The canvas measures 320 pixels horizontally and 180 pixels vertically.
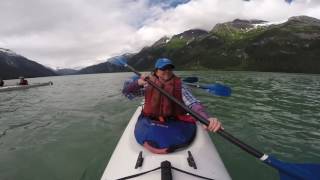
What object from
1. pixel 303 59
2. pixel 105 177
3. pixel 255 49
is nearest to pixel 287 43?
pixel 255 49

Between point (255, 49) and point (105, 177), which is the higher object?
point (255, 49)

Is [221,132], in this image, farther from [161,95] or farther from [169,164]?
[161,95]

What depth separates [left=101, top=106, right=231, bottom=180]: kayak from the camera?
5.10 meters

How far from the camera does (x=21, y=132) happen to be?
13.7 meters

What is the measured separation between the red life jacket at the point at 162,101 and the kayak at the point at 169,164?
3.41 feet

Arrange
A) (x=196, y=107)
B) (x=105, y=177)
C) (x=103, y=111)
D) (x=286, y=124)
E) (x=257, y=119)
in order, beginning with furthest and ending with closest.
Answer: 1. (x=103, y=111)
2. (x=257, y=119)
3. (x=286, y=124)
4. (x=196, y=107)
5. (x=105, y=177)

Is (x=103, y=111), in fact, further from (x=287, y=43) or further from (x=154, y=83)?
(x=287, y=43)

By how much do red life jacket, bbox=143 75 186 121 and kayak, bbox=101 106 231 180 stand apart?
104 centimetres

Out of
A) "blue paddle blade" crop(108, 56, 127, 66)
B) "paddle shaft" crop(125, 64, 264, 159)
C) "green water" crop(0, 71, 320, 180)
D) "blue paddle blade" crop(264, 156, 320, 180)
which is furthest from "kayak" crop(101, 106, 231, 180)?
"blue paddle blade" crop(108, 56, 127, 66)

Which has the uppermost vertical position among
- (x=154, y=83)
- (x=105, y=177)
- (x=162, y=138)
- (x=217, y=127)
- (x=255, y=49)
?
(x=255, y=49)

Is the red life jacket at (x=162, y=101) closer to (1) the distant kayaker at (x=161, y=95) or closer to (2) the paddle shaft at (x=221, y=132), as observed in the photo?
(1) the distant kayaker at (x=161, y=95)

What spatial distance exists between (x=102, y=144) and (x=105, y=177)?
18.9 ft

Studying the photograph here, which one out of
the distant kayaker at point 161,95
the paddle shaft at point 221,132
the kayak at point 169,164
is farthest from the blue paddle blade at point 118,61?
the kayak at point 169,164

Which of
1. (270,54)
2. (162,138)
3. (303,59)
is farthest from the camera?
(270,54)
